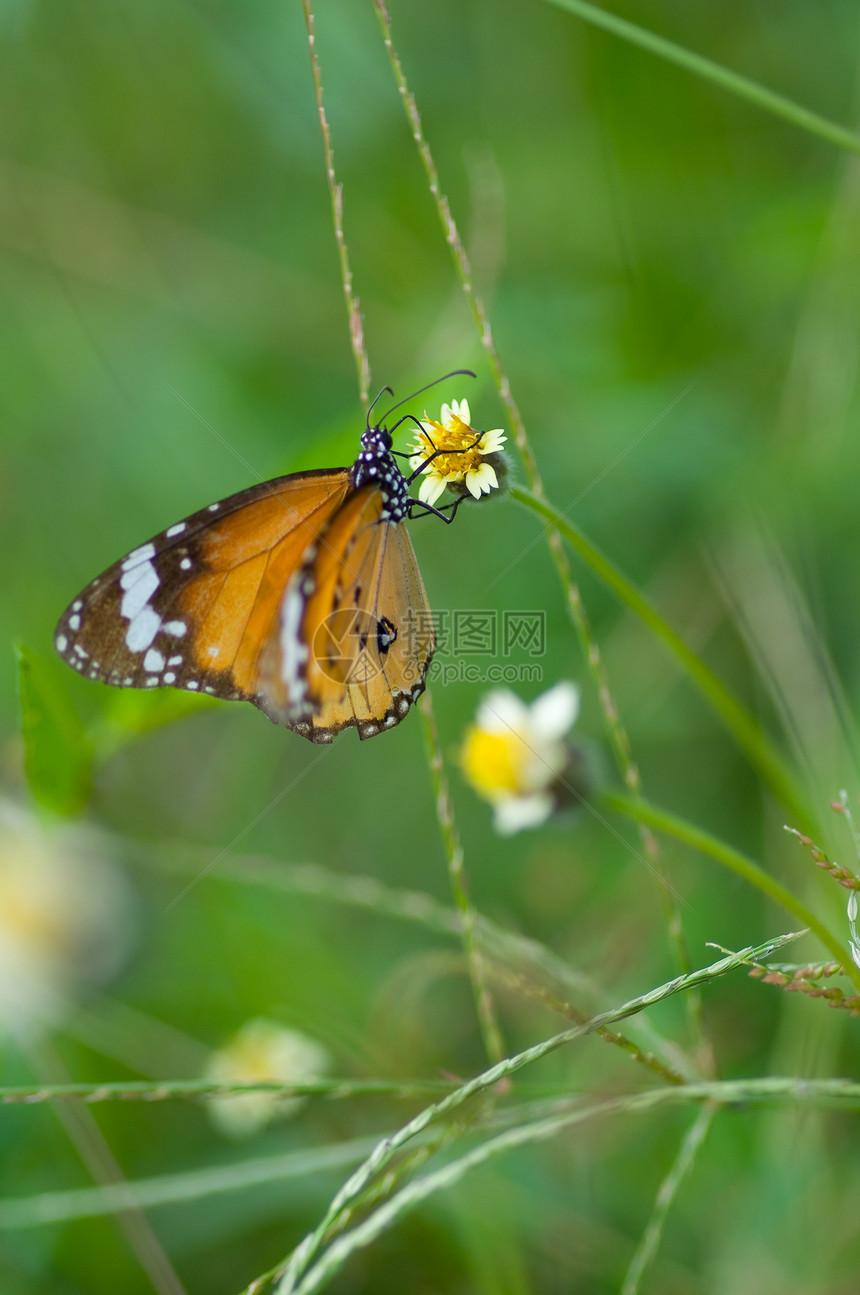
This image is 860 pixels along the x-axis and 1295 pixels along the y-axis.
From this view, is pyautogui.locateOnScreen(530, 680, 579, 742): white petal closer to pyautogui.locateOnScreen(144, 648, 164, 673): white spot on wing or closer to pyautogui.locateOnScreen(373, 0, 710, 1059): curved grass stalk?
pyautogui.locateOnScreen(373, 0, 710, 1059): curved grass stalk

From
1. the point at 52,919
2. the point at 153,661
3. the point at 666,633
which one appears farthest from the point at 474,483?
the point at 52,919

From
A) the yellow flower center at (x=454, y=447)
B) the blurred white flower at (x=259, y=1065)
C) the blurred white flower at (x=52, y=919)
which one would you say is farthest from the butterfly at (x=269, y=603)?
the blurred white flower at (x=259, y=1065)

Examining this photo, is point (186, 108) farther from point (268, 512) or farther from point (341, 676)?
point (341, 676)

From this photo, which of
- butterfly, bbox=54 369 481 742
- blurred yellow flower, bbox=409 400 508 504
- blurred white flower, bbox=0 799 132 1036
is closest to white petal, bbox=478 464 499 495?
blurred yellow flower, bbox=409 400 508 504

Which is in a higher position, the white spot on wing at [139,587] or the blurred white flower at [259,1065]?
the white spot on wing at [139,587]

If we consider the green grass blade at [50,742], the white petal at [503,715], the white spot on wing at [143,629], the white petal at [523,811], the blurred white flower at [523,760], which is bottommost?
the white petal at [523,811]

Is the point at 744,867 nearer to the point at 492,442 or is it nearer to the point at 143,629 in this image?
the point at 492,442

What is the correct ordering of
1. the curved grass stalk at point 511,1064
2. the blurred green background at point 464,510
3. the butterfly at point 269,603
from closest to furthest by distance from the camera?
the curved grass stalk at point 511,1064 < the butterfly at point 269,603 < the blurred green background at point 464,510

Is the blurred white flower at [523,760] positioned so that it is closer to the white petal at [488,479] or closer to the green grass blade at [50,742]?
the white petal at [488,479]
